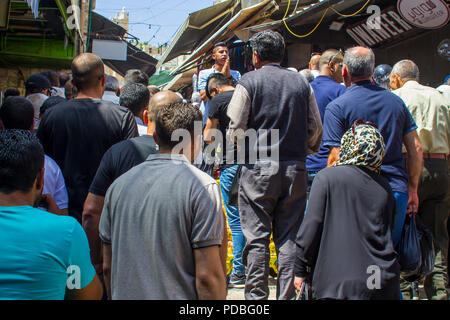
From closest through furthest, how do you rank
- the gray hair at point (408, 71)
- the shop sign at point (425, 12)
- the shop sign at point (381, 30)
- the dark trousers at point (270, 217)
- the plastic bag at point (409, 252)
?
1. the plastic bag at point (409, 252)
2. the dark trousers at point (270, 217)
3. the gray hair at point (408, 71)
4. the shop sign at point (425, 12)
5. the shop sign at point (381, 30)

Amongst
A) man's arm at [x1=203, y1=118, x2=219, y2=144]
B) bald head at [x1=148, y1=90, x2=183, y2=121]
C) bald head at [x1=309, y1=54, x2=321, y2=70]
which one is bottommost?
man's arm at [x1=203, y1=118, x2=219, y2=144]

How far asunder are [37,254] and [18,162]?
1.37 feet

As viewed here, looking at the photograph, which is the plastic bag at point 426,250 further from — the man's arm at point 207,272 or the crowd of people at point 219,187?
the man's arm at point 207,272

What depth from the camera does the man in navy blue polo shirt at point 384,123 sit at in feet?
11.4

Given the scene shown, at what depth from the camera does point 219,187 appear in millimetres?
2777

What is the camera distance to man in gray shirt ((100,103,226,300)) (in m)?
2.05

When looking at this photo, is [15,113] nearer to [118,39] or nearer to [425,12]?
[425,12]

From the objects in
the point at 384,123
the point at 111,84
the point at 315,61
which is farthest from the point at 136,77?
the point at 384,123

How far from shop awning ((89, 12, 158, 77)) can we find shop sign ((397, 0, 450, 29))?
12426 mm

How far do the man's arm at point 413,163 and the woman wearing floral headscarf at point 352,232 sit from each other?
0.89 m

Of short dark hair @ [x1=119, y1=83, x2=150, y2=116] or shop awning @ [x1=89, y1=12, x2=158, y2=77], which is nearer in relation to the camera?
short dark hair @ [x1=119, y1=83, x2=150, y2=116]

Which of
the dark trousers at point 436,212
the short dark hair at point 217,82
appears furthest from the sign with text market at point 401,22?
the short dark hair at point 217,82

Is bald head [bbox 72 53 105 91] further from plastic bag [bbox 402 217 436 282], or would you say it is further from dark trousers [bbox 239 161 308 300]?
plastic bag [bbox 402 217 436 282]

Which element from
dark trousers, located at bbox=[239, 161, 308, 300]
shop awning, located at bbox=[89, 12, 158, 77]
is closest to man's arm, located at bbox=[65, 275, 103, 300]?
dark trousers, located at bbox=[239, 161, 308, 300]
